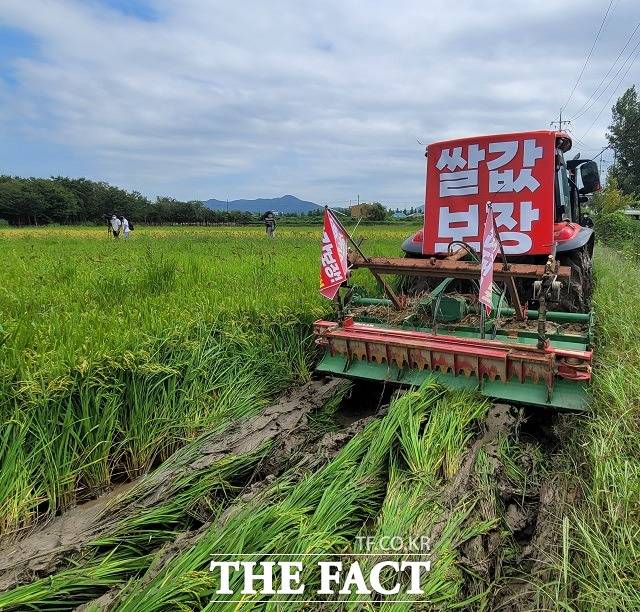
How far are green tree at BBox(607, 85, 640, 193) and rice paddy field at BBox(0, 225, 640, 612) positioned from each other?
46587mm

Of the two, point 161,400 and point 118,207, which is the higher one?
point 118,207

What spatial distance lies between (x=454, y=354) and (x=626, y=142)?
1931 inches

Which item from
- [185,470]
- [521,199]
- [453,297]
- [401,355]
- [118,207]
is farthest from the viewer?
[118,207]

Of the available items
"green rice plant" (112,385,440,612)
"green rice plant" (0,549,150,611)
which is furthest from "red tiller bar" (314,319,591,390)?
"green rice plant" (0,549,150,611)

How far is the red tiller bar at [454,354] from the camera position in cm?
311

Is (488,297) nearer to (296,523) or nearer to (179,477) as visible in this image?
(296,523)

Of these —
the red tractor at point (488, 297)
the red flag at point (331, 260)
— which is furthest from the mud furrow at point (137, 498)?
the red flag at point (331, 260)

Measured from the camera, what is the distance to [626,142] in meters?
42.2

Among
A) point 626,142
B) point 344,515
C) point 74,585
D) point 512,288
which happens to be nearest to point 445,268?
point 512,288

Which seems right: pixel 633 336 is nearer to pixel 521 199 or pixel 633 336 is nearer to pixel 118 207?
pixel 521 199

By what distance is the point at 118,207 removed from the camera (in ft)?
204

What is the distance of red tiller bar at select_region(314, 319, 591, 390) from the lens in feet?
10.2

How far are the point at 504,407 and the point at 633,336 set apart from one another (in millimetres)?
1919

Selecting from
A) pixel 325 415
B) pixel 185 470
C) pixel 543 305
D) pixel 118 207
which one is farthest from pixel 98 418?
pixel 118 207
